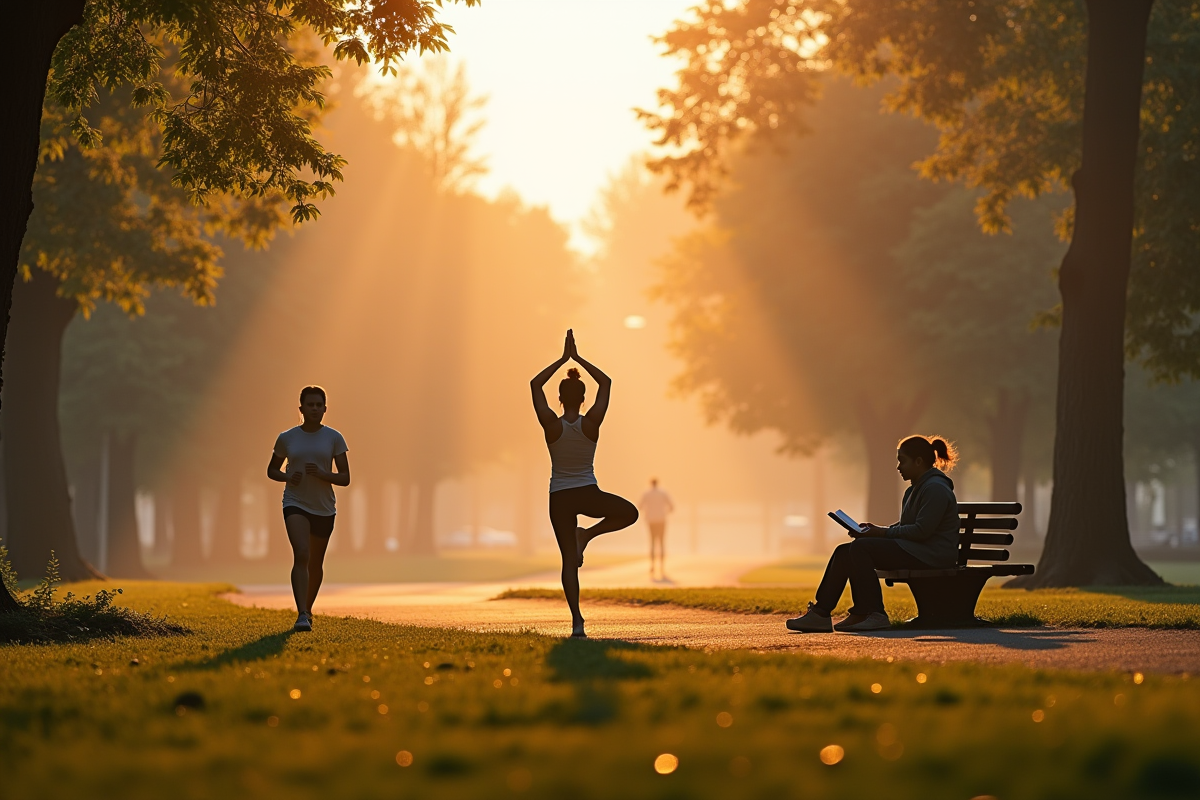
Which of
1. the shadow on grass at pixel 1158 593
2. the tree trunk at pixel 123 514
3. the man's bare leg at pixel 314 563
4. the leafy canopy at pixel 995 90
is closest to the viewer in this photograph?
the man's bare leg at pixel 314 563

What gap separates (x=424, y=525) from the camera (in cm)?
6197

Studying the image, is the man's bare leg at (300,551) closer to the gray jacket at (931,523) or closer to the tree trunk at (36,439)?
the gray jacket at (931,523)

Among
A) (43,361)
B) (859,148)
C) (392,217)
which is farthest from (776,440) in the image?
(43,361)

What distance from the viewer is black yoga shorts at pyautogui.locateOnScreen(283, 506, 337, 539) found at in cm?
1260

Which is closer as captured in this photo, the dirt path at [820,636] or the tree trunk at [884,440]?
the dirt path at [820,636]

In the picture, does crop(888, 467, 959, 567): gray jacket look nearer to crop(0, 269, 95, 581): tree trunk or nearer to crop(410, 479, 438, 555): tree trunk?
crop(0, 269, 95, 581): tree trunk

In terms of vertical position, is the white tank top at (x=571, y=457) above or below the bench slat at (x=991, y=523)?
above

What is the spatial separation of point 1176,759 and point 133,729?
12.5ft

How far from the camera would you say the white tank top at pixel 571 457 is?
11562 mm

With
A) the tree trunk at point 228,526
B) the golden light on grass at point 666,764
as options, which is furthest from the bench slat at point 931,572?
the tree trunk at point 228,526

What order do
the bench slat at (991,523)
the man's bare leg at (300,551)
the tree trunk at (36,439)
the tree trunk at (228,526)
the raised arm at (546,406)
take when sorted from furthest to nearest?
1. the tree trunk at (228,526)
2. the tree trunk at (36,439)
3. the bench slat at (991,523)
4. the man's bare leg at (300,551)
5. the raised arm at (546,406)

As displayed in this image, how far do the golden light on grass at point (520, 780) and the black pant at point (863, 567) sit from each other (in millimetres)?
7592

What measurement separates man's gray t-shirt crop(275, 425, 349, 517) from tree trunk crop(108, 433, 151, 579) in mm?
30095

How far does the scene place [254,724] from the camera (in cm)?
634
